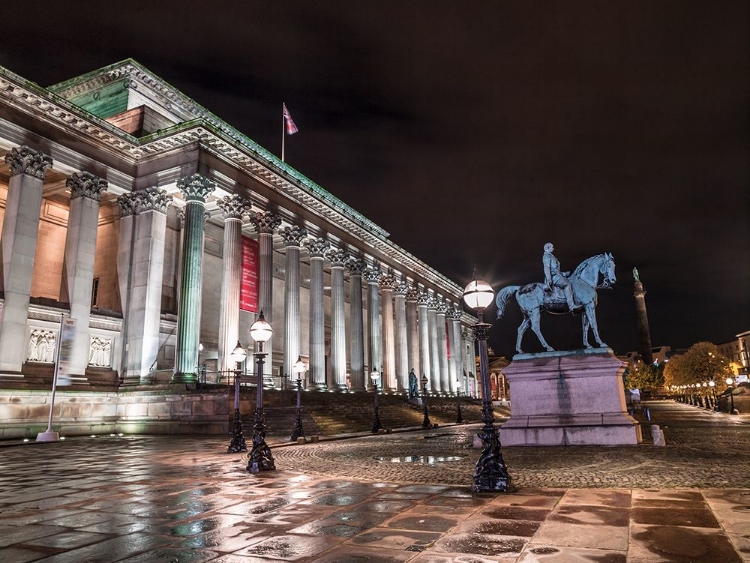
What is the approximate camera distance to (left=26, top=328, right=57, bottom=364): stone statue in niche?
95.3ft

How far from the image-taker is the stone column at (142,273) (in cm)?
3234

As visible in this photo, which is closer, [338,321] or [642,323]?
[338,321]

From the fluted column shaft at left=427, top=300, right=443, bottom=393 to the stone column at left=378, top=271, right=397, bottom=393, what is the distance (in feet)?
31.0

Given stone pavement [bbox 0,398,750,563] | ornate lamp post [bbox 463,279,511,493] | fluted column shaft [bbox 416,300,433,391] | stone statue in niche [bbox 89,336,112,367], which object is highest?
fluted column shaft [bbox 416,300,433,391]

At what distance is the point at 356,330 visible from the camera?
48812 mm

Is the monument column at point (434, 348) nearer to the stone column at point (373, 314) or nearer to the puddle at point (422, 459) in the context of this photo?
the stone column at point (373, 314)

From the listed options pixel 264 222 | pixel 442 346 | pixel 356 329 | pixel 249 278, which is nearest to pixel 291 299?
pixel 249 278

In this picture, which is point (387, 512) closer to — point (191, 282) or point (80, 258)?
point (191, 282)

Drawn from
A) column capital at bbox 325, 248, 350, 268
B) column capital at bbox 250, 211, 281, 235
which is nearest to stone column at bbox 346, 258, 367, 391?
column capital at bbox 325, 248, 350, 268

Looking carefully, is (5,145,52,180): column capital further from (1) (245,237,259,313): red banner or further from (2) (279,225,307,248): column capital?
(2) (279,225,307,248): column capital

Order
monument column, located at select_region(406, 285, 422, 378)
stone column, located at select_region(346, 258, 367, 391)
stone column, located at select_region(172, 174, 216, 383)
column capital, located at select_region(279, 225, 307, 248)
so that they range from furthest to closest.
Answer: monument column, located at select_region(406, 285, 422, 378)
stone column, located at select_region(346, 258, 367, 391)
column capital, located at select_region(279, 225, 307, 248)
stone column, located at select_region(172, 174, 216, 383)

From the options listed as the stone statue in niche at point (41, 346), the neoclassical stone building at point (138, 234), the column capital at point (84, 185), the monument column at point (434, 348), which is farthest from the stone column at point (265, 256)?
the monument column at point (434, 348)

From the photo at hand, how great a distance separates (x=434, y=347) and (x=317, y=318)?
26307 mm

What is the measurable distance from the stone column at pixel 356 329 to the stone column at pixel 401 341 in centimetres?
955
